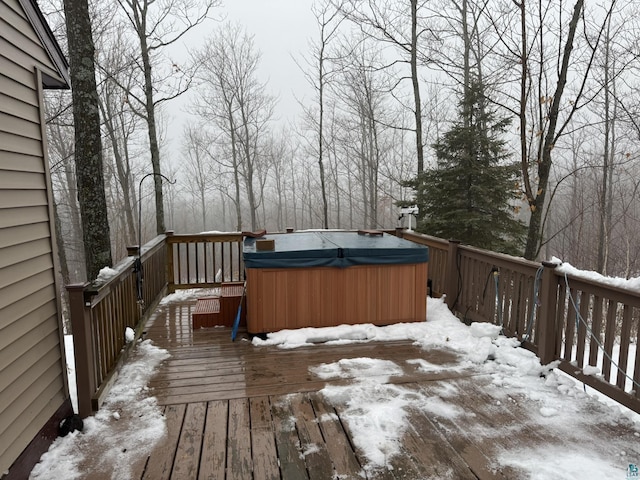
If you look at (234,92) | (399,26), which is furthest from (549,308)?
(234,92)

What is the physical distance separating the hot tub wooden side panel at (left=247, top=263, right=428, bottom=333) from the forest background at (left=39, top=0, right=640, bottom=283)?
157cm

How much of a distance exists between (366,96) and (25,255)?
1524 cm

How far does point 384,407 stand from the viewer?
2.77 m

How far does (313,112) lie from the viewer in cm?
1934

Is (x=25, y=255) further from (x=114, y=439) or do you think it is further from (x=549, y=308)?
(x=549, y=308)

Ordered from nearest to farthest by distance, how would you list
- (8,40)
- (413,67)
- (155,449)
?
(8,40) → (155,449) → (413,67)

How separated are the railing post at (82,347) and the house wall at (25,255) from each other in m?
0.10

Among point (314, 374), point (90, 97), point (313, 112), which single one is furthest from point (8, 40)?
point (313, 112)

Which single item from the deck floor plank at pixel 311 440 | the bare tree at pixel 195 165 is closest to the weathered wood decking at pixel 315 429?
the deck floor plank at pixel 311 440

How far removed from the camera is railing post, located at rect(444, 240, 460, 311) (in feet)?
15.8

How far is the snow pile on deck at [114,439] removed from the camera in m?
2.20

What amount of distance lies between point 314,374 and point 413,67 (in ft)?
30.3

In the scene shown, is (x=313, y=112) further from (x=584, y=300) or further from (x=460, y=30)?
(x=584, y=300)

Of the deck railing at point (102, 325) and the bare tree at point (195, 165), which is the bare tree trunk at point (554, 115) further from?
the bare tree at point (195, 165)
